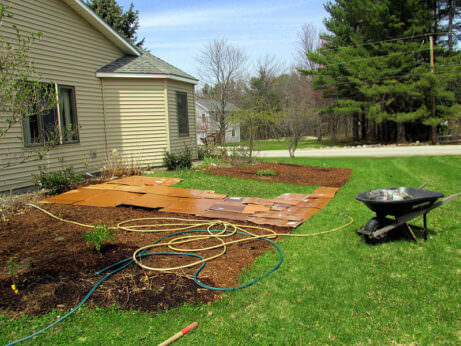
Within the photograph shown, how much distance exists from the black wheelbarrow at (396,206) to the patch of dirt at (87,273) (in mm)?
1375

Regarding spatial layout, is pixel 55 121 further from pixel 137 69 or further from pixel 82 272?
pixel 82 272

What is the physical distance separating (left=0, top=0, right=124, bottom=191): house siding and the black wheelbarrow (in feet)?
23.6

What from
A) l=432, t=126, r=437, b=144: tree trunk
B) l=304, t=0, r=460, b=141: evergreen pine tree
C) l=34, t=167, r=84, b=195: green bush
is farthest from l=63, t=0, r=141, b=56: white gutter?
l=432, t=126, r=437, b=144: tree trunk

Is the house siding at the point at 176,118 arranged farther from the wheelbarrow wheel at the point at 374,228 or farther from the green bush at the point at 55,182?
the wheelbarrow wheel at the point at 374,228

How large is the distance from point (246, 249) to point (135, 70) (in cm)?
847

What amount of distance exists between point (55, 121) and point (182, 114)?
5.00m

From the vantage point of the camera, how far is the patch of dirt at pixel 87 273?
3078 mm

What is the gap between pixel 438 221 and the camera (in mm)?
5285

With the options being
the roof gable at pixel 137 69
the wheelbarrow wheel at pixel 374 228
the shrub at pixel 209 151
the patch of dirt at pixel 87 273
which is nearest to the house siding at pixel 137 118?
the roof gable at pixel 137 69

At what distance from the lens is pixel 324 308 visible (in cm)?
306

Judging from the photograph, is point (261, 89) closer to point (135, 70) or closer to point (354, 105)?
point (354, 105)

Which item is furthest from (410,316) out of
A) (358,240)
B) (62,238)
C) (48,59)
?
(48,59)

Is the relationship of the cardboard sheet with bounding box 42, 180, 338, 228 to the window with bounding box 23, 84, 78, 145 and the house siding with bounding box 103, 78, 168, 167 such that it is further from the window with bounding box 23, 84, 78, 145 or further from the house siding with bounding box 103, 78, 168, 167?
the house siding with bounding box 103, 78, 168, 167

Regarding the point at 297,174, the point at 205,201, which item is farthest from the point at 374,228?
the point at 297,174
